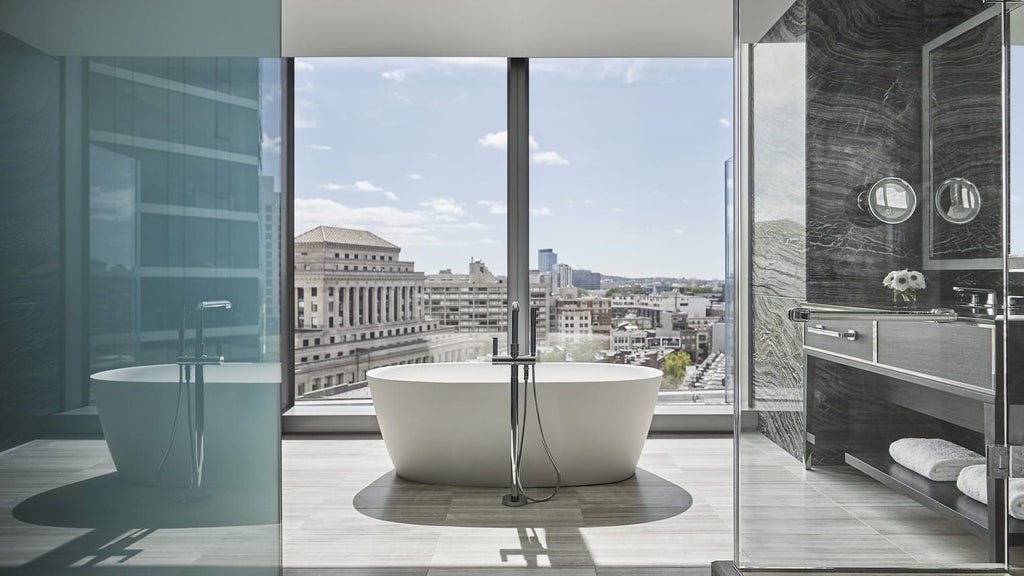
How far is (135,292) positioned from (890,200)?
210 centimetres

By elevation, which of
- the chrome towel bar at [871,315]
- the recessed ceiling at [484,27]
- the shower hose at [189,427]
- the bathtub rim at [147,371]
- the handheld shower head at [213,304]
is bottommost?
the shower hose at [189,427]

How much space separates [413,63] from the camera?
193 inches

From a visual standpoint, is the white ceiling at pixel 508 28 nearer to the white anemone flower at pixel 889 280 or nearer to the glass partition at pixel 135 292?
the glass partition at pixel 135 292

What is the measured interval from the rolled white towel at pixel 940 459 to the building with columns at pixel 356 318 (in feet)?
10.7

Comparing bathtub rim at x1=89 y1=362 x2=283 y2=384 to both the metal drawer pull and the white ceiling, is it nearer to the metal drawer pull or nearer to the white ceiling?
the metal drawer pull

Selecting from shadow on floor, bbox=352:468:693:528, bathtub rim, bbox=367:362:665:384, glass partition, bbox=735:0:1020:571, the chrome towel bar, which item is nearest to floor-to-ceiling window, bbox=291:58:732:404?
bathtub rim, bbox=367:362:665:384

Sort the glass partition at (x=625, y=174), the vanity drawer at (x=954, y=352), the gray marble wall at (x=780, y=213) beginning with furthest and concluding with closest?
the glass partition at (x=625, y=174), the gray marble wall at (x=780, y=213), the vanity drawer at (x=954, y=352)

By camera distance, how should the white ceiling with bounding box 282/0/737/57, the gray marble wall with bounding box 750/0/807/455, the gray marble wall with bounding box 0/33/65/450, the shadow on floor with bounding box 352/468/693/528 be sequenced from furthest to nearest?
the white ceiling with bounding box 282/0/737/57 < the shadow on floor with bounding box 352/468/693/528 < the gray marble wall with bounding box 750/0/807/455 < the gray marble wall with bounding box 0/33/65/450

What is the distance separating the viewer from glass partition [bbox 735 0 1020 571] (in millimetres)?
2074

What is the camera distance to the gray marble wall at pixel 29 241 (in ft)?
3.75

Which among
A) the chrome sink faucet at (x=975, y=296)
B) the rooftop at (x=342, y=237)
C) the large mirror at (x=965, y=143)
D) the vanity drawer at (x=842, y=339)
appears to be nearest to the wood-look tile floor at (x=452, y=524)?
the vanity drawer at (x=842, y=339)

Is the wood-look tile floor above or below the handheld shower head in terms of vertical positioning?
below

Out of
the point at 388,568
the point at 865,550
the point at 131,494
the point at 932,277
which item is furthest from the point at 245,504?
the point at 932,277

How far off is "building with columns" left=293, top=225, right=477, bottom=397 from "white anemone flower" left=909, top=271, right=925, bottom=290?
3283 millimetres
